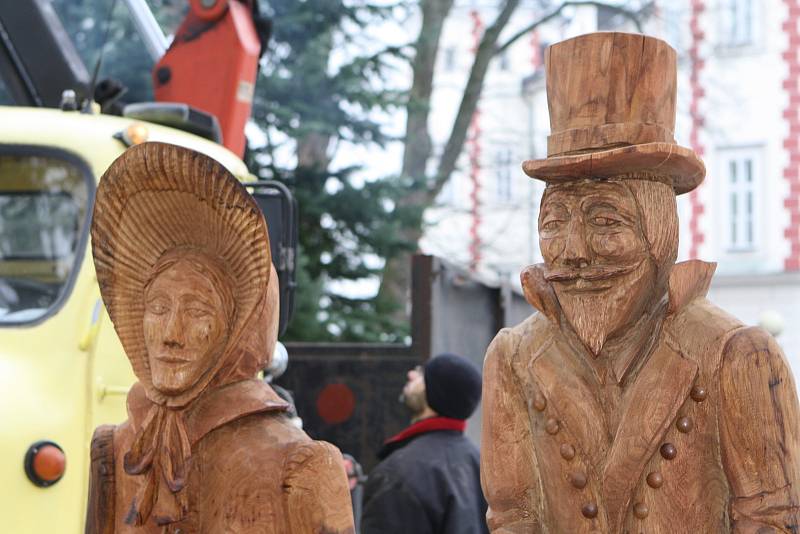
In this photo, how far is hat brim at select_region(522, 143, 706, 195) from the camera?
116 inches

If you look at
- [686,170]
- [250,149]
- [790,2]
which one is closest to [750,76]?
[790,2]

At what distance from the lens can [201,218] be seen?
2.96 metres

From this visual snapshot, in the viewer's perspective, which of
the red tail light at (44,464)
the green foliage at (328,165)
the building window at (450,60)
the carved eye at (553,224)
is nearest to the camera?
the carved eye at (553,224)

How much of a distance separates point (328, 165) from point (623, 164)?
7409 millimetres

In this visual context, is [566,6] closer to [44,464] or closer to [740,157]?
[740,157]

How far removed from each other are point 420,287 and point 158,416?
3.50m

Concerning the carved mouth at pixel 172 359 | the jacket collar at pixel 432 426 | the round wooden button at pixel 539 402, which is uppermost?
the carved mouth at pixel 172 359

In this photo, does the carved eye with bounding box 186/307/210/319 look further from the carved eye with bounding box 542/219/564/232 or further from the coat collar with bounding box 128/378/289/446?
the carved eye with bounding box 542/219/564/232

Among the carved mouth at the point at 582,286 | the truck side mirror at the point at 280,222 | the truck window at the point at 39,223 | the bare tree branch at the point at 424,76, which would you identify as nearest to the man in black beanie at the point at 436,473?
the truck side mirror at the point at 280,222

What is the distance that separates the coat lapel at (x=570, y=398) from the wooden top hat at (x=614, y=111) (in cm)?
43

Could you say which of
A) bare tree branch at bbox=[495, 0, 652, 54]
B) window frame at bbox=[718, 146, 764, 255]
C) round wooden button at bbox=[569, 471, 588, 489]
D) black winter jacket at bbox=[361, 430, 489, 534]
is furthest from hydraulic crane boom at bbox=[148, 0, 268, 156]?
window frame at bbox=[718, 146, 764, 255]

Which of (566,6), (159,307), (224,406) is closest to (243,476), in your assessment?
(224,406)

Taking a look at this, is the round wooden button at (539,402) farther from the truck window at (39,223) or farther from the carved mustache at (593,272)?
Result: the truck window at (39,223)

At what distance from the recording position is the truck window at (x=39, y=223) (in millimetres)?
4914
